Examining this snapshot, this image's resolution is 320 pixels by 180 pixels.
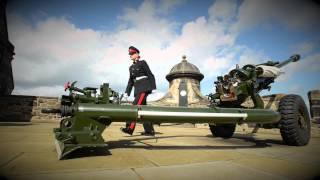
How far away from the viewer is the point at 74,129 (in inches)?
91.0

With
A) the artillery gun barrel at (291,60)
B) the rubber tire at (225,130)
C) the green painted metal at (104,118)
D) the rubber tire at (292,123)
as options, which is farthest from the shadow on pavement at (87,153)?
the artillery gun barrel at (291,60)

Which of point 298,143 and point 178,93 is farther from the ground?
point 178,93

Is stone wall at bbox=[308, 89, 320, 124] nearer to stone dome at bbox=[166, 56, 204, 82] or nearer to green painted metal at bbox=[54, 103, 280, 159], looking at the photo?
green painted metal at bbox=[54, 103, 280, 159]

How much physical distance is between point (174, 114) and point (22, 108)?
946 centimetres

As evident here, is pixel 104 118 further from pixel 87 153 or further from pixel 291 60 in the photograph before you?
pixel 291 60

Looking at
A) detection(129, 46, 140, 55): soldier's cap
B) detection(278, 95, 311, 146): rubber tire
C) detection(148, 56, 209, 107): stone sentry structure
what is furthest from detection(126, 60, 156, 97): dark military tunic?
detection(148, 56, 209, 107): stone sentry structure

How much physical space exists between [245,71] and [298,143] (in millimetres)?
1613

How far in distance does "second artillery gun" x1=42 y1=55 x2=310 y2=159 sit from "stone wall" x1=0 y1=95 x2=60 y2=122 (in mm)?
8064

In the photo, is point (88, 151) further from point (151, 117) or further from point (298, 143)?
point (298, 143)

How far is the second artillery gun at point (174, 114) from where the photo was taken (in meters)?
2.33

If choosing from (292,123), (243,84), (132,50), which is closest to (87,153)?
(132,50)

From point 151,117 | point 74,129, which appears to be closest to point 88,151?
point 74,129

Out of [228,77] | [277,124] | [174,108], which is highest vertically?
[228,77]

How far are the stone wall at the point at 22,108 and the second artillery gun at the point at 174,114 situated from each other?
8.06 m
